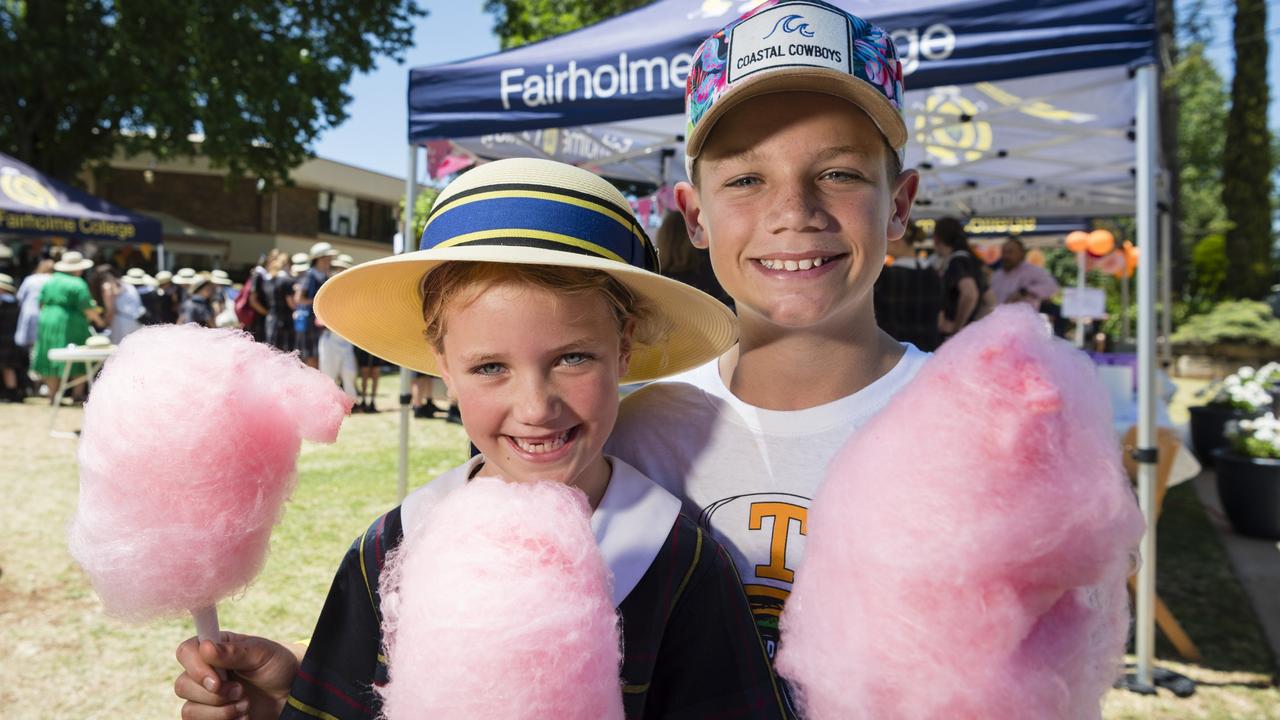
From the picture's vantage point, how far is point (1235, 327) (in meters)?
14.9

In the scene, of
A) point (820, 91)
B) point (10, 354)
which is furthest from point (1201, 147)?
point (820, 91)

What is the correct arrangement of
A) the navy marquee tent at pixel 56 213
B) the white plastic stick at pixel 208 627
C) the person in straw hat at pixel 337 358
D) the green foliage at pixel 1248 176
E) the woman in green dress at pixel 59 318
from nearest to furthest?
the white plastic stick at pixel 208 627 < the person in straw hat at pixel 337 358 < the woman in green dress at pixel 59 318 < the navy marquee tent at pixel 56 213 < the green foliage at pixel 1248 176

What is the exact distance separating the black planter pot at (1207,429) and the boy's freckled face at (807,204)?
22.3ft

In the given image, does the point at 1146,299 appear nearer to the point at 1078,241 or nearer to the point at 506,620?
the point at 506,620

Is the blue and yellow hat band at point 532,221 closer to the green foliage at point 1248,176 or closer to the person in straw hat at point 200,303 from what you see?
the person in straw hat at point 200,303

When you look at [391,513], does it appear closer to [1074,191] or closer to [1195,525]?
[1195,525]

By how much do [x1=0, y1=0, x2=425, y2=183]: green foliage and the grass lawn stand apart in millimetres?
10143

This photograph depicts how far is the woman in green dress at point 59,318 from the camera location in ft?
28.1

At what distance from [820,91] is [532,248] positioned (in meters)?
0.48

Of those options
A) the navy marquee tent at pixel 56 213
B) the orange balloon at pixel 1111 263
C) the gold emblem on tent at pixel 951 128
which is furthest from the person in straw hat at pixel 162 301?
the orange balloon at pixel 1111 263

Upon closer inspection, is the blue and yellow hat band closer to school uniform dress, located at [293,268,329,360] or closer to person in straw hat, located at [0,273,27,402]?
school uniform dress, located at [293,268,329,360]

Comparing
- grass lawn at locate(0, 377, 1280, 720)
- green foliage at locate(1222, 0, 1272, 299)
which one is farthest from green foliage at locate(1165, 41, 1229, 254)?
grass lawn at locate(0, 377, 1280, 720)

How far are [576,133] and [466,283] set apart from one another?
4.98m

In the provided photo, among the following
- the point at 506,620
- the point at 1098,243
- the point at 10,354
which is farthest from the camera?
the point at 10,354
